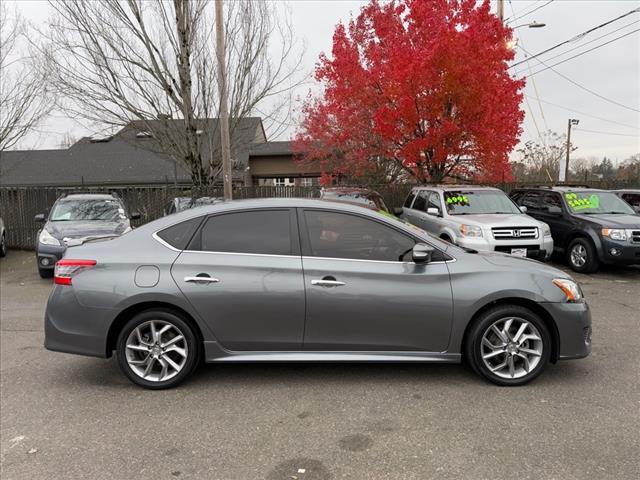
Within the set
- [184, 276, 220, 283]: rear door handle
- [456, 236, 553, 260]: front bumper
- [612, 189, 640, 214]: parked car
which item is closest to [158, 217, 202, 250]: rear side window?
[184, 276, 220, 283]: rear door handle

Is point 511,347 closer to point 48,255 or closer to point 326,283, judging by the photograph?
point 326,283

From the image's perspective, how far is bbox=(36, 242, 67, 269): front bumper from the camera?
29.7 ft

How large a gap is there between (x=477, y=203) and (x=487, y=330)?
6367 mm

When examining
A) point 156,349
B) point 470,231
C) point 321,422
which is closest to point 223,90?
point 470,231

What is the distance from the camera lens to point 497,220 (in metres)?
8.92

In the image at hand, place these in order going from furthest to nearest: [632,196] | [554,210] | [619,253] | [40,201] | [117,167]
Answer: [117,167] → [40,201] → [632,196] → [554,210] → [619,253]

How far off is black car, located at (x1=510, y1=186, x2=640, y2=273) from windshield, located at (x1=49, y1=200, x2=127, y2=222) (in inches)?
375

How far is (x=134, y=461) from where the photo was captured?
302cm

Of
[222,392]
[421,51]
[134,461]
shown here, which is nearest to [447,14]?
[421,51]

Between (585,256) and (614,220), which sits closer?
(614,220)

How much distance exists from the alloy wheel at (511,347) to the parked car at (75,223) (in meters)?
6.85

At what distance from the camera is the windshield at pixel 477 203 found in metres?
9.72

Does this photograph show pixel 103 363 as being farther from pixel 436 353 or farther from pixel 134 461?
pixel 436 353

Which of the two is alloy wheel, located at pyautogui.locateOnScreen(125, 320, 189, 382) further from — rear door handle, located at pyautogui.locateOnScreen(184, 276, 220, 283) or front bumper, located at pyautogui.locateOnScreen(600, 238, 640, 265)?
front bumper, located at pyautogui.locateOnScreen(600, 238, 640, 265)
